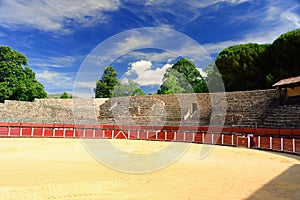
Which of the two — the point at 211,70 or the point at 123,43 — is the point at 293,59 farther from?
the point at 123,43

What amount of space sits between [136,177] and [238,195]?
2.48m

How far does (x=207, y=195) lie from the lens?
15.7 ft

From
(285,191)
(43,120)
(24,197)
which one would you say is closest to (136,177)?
(24,197)

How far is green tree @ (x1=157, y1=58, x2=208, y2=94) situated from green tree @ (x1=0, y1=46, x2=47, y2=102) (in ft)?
57.1

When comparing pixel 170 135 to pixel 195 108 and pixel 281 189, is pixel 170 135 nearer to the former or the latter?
pixel 195 108

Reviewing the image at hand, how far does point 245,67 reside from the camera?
29750 millimetres

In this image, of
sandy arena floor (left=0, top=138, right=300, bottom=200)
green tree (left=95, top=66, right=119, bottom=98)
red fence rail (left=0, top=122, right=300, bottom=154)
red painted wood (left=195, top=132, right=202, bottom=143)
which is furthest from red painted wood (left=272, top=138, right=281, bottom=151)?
green tree (left=95, top=66, right=119, bottom=98)

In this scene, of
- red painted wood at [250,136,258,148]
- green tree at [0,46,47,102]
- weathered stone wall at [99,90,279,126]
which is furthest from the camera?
green tree at [0,46,47,102]

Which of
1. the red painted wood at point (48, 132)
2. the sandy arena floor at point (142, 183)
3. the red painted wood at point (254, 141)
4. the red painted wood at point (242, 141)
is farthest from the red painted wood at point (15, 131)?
the red painted wood at point (254, 141)

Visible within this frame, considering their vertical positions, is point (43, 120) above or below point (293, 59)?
below

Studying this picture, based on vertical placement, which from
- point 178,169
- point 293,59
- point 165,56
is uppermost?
point 293,59

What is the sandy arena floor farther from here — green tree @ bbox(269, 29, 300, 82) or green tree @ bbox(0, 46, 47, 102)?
green tree @ bbox(0, 46, 47, 102)

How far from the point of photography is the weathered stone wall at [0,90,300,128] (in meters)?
19.6

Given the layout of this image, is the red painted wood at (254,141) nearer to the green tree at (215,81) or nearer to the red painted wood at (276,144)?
the red painted wood at (276,144)
